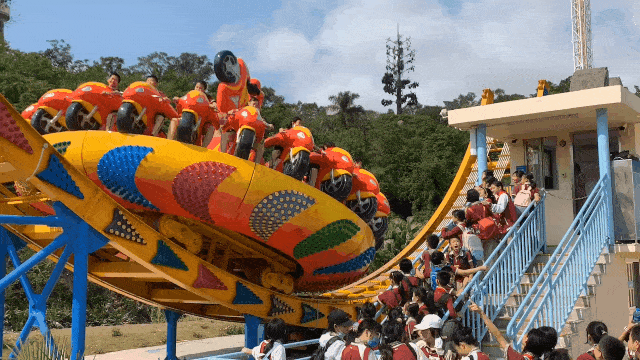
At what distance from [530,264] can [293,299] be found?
319 centimetres

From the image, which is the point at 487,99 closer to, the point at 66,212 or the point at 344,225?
the point at 344,225

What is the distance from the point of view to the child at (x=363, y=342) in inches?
171

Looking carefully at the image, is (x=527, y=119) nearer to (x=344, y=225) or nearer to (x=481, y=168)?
(x=481, y=168)

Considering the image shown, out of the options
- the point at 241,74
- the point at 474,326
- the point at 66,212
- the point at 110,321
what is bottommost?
the point at 110,321

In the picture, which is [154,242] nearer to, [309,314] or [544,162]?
[309,314]

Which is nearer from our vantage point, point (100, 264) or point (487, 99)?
point (100, 264)

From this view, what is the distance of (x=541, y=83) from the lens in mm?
11938

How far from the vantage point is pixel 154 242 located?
23.3 ft

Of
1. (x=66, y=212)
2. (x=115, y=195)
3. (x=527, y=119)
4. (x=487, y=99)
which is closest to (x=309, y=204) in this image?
(x=115, y=195)

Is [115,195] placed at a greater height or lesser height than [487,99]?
lesser

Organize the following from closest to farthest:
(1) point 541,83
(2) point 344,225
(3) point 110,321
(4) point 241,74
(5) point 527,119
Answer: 1. (2) point 344,225
2. (4) point 241,74
3. (5) point 527,119
4. (1) point 541,83
5. (3) point 110,321

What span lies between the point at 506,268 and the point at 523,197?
139cm

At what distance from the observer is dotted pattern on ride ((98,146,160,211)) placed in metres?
6.96

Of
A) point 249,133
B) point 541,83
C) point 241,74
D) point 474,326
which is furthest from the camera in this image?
point 541,83
